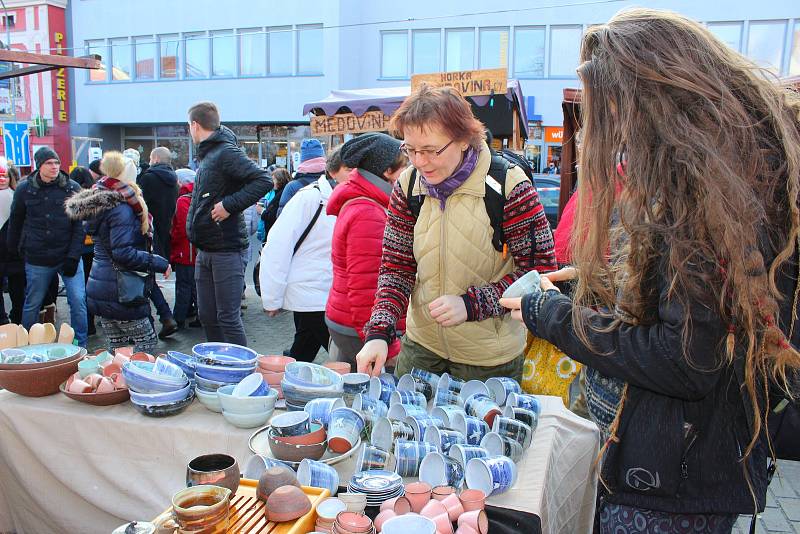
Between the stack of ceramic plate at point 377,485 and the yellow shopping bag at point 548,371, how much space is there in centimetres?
148

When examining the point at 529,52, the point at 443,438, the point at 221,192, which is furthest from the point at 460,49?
the point at 443,438

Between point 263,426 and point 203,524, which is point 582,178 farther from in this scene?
point 263,426

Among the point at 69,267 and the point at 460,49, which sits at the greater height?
the point at 460,49

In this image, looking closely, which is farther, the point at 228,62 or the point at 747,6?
the point at 228,62

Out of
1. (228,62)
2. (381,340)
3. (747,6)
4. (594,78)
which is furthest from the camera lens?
(228,62)

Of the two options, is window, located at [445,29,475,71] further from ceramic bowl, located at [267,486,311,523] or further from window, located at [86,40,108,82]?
ceramic bowl, located at [267,486,311,523]

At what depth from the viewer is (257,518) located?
47.6 inches

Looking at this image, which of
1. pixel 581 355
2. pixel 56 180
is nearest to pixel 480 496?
pixel 581 355

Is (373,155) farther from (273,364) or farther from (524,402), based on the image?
(524,402)

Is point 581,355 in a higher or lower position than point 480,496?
higher

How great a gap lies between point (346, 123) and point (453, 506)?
5.78 m

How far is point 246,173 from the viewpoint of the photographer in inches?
151

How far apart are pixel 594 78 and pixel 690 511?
35.3 inches

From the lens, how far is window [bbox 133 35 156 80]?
68.4ft
